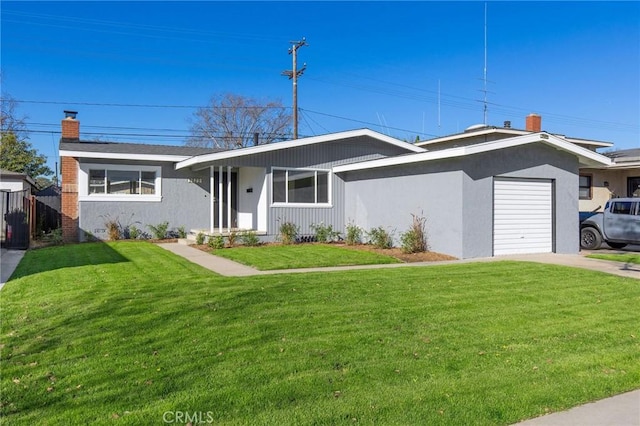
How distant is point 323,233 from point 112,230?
274 inches

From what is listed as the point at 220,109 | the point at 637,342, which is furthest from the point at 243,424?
the point at 220,109

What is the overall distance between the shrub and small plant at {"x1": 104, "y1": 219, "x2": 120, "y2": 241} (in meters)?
9.33

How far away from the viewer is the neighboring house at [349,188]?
12.8 metres

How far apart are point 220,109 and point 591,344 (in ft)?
139

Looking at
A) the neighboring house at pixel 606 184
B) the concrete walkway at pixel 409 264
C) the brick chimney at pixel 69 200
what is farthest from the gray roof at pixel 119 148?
the neighboring house at pixel 606 184

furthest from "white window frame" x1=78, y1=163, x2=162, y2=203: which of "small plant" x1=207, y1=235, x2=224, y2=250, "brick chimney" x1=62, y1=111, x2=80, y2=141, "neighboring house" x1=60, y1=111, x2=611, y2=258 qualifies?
"small plant" x1=207, y1=235, x2=224, y2=250

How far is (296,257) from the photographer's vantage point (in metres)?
11.9

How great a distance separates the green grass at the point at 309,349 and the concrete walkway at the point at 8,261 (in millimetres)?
803

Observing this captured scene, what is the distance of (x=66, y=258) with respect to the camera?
1122 centimetres

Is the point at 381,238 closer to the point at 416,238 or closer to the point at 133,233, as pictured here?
the point at 416,238

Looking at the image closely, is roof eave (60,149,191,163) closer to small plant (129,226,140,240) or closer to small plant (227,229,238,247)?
small plant (129,226,140,240)

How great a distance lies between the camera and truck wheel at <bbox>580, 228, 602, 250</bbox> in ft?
50.5

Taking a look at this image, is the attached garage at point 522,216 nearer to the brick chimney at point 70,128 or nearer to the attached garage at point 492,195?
the attached garage at point 492,195

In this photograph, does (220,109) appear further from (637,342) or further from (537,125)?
(637,342)
